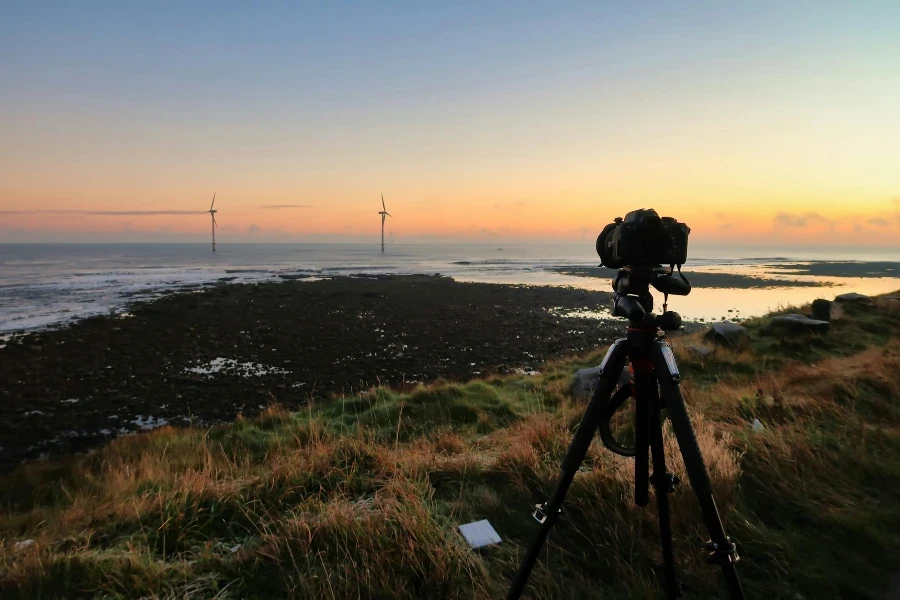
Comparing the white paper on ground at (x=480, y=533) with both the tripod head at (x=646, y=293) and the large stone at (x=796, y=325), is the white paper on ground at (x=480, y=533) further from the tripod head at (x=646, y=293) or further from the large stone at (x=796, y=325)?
the large stone at (x=796, y=325)

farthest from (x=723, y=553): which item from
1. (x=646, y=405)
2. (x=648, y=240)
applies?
(x=648, y=240)

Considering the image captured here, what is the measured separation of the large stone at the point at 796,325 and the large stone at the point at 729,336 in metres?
0.69

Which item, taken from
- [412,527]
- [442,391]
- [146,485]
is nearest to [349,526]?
[412,527]

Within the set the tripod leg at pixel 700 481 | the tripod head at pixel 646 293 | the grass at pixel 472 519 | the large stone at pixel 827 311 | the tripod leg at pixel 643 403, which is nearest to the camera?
the tripod leg at pixel 700 481

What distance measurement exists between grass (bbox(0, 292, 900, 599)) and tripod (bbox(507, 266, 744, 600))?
582mm

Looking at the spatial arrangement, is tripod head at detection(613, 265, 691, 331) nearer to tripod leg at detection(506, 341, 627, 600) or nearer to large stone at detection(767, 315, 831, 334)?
tripod leg at detection(506, 341, 627, 600)

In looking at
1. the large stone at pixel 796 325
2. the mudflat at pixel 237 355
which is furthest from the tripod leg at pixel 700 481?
the large stone at pixel 796 325

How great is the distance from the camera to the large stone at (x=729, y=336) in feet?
37.5

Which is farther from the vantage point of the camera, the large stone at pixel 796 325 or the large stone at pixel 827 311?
the large stone at pixel 827 311

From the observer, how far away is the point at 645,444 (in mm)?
2137

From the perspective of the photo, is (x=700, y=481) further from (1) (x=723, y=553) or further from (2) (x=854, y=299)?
(2) (x=854, y=299)

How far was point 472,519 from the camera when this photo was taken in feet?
10.3

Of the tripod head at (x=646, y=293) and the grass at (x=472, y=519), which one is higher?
the tripod head at (x=646, y=293)

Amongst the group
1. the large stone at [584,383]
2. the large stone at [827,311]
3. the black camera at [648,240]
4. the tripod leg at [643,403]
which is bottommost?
the large stone at [584,383]
